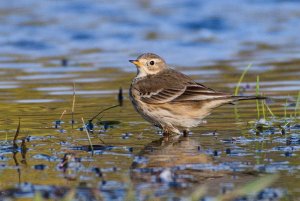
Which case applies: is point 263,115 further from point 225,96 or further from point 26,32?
point 26,32

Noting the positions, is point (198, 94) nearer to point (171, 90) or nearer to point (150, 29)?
point (171, 90)

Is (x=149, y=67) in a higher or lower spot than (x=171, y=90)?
higher

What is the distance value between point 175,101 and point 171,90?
211mm

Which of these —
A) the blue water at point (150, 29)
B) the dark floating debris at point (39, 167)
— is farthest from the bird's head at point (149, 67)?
the blue water at point (150, 29)

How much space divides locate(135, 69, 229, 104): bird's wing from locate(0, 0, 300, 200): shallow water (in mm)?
458

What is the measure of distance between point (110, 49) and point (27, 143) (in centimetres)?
1047

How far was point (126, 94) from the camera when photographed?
530 inches

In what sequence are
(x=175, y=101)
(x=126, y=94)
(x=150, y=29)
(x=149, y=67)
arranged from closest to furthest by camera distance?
(x=175, y=101)
(x=149, y=67)
(x=126, y=94)
(x=150, y=29)

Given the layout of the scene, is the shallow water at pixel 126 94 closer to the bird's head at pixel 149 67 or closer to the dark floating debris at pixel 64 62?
the dark floating debris at pixel 64 62

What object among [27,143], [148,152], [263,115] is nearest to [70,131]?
[27,143]

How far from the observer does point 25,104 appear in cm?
1241

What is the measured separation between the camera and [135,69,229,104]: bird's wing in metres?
9.60

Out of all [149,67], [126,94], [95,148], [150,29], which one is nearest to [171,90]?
[149,67]

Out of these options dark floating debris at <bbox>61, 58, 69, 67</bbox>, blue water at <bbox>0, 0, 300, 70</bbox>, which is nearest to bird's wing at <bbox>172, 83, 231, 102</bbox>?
blue water at <bbox>0, 0, 300, 70</bbox>
